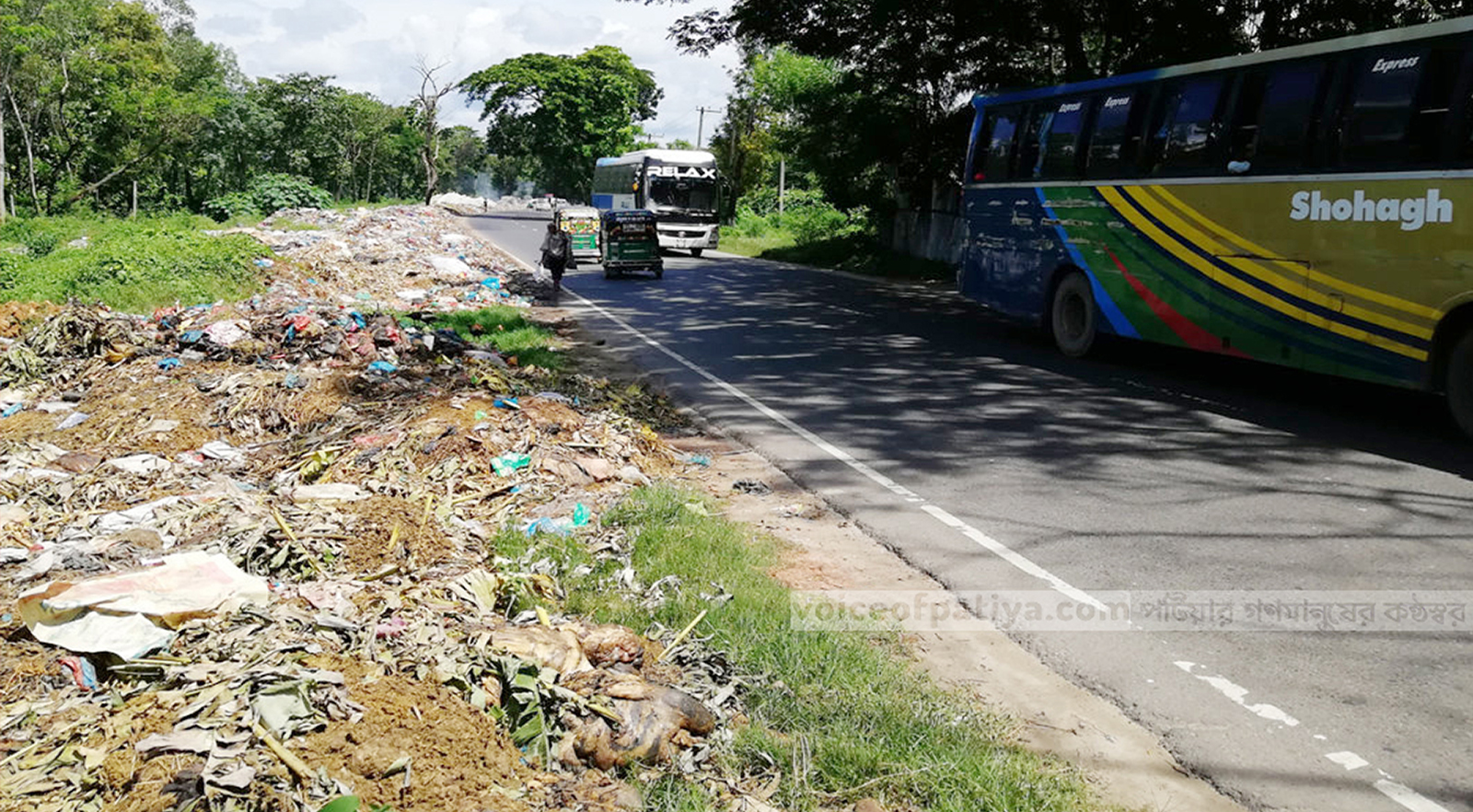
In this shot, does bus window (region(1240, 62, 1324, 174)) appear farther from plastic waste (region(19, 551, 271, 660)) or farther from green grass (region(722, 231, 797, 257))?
green grass (region(722, 231, 797, 257))

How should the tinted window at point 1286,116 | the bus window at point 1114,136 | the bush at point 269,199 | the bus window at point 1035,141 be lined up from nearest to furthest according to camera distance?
1. the tinted window at point 1286,116
2. the bus window at point 1114,136
3. the bus window at point 1035,141
4. the bush at point 269,199

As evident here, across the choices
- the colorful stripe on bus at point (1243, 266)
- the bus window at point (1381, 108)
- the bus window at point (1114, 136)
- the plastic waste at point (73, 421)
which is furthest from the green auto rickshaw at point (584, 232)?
the bus window at point (1381, 108)

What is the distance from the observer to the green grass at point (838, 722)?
4.03m

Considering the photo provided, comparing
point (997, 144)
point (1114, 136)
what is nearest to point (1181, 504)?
point (1114, 136)

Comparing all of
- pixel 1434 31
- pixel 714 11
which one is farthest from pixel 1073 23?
pixel 1434 31

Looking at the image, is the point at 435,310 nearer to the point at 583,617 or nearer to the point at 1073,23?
the point at 1073,23

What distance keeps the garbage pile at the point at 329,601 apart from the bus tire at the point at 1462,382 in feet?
21.5

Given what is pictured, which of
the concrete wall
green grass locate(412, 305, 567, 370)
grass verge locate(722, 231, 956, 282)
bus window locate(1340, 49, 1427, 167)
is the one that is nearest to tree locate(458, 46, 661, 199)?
grass verge locate(722, 231, 956, 282)

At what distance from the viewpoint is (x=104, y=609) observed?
15.2ft

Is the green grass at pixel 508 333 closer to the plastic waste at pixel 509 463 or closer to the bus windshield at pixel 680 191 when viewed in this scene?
the plastic waste at pixel 509 463

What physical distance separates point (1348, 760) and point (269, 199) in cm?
5536

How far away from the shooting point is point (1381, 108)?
32.7ft

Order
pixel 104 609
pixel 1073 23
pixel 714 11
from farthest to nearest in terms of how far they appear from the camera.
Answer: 1. pixel 714 11
2. pixel 1073 23
3. pixel 104 609

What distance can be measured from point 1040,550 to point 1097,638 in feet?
4.27
